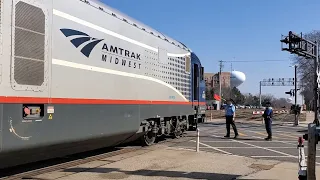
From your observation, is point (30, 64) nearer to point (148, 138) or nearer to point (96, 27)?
point (96, 27)

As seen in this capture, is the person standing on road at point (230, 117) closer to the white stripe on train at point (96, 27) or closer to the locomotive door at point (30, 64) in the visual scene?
the white stripe on train at point (96, 27)

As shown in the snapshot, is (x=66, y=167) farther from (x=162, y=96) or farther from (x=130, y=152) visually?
(x=162, y=96)

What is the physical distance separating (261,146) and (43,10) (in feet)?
32.2

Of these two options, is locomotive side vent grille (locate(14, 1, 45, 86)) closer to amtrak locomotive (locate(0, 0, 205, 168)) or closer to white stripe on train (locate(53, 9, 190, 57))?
amtrak locomotive (locate(0, 0, 205, 168))

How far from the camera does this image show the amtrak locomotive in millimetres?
6031

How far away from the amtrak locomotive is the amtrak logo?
2 centimetres

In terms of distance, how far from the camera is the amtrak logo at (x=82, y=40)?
737cm

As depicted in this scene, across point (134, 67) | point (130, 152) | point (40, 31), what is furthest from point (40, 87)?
point (130, 152)

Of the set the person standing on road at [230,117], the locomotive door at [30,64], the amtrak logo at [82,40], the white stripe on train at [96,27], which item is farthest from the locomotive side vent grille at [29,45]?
the person standing on road at [230,117]

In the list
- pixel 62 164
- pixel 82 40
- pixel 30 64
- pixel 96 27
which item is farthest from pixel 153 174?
pixel 30 64

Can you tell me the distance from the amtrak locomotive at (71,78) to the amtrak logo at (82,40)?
19 mm

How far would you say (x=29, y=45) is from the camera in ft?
20.8

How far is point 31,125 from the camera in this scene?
632 cm

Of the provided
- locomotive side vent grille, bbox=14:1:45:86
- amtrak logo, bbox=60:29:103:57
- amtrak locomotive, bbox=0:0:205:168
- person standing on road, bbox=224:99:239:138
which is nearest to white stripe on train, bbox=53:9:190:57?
amtrak locomotive, bbox=0:0:205:168
